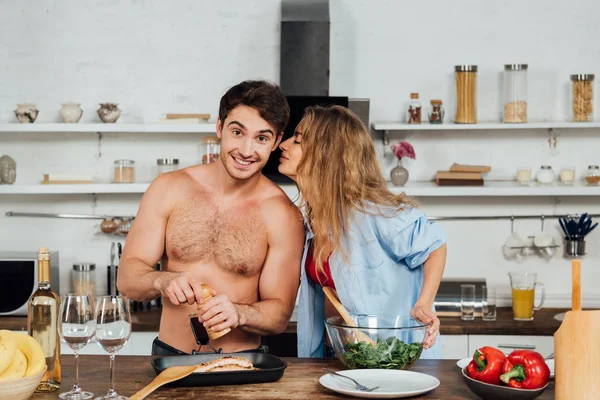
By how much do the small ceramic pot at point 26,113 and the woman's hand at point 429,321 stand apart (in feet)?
9.03

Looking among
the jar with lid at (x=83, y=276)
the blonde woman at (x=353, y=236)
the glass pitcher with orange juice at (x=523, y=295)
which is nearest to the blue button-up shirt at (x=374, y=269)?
the blonde woman at (x=353, y=236)

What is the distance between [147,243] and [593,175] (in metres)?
2.67

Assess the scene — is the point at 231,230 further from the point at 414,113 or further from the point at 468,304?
the point at 414,113

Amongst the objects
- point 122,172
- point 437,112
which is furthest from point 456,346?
point 122,172

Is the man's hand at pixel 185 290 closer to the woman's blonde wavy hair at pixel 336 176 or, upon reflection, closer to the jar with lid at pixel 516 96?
the woman's blonde wavy hair at pixel 336 176

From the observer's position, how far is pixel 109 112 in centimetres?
440

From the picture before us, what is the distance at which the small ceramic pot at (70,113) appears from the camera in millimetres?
4402

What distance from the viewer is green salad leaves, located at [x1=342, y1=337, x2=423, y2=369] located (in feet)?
6.89

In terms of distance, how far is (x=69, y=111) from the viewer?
4402 mm

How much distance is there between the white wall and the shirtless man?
175 cm

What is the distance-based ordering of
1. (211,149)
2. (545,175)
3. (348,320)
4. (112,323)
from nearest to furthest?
(112,323) → (348,320) → (211,149) → (545,175)

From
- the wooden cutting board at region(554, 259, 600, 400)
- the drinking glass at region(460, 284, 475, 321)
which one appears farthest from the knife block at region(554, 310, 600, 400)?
the drinking glass at region(460, 284, 475, 321)

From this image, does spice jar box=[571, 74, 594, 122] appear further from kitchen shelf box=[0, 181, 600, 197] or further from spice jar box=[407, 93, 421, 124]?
spice jar box=[407, 93, 421, 124]

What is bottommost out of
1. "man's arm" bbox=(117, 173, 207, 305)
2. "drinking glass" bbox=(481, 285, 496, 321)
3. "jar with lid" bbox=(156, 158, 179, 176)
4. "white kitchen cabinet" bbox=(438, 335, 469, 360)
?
"white kitchen cabinet" bbox=(438, 335, 469, 360)
